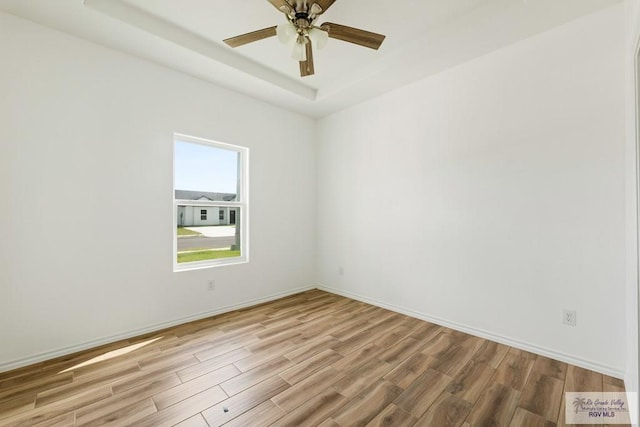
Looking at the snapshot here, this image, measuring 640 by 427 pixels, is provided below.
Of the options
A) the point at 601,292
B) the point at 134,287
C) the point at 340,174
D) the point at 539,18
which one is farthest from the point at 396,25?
the point at 134,287

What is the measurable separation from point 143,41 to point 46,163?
51.3 inches

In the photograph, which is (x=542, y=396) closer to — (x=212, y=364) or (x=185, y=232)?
(x=212, y=364)

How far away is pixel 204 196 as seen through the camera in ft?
10.7

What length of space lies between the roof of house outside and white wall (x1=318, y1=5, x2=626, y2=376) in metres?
1.83

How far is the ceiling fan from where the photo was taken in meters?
1.78

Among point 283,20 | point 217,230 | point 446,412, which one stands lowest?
point 446,412

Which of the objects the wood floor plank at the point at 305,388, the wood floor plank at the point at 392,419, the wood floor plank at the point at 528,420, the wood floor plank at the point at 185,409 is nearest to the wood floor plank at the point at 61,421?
the wood floor plank at the point at 185,409

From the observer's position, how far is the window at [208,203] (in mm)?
3055

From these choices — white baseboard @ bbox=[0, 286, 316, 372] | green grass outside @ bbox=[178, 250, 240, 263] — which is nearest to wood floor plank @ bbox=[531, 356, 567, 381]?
white baseboard @ bbox=[0, 286, 316, 372]

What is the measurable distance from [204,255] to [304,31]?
2.57 meters

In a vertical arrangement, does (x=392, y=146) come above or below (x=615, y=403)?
above

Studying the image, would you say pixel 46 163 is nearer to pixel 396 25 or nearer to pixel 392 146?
pixel 396 25

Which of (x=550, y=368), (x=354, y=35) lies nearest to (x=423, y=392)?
(x=550, y=368)

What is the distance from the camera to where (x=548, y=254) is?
7.38ft
